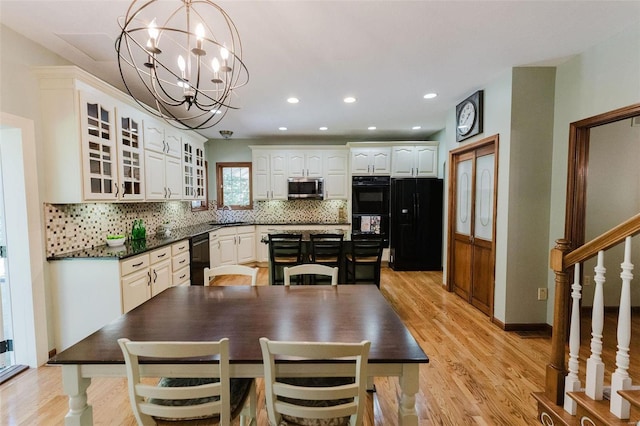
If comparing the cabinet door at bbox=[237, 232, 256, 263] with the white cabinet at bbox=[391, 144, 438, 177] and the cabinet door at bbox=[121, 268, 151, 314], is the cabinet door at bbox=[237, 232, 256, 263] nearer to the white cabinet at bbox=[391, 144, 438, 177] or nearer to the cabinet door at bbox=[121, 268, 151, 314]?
the cabinet door at bbox=[121, 268, 151, 314]

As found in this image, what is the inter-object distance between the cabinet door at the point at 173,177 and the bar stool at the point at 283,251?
1822 millimetres

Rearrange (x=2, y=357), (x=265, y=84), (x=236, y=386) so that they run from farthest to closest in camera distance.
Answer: (x=265, y=84), (x=2, y=357), (x=236, y=386)

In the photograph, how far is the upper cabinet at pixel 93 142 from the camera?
253 centimetres

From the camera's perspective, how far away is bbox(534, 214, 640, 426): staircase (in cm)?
147

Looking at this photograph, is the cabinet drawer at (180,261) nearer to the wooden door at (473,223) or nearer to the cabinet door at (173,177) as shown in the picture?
the cabinet door at (173,177)

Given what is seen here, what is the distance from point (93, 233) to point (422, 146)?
5302 millimetres

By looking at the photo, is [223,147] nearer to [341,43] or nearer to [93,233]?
[93,233]

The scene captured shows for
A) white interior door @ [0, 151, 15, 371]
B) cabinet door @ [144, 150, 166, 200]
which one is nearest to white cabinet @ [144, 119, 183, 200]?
cabinet door @ [144, 150, 166, 200]

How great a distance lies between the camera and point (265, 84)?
3.29 metres

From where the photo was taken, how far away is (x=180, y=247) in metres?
3.87

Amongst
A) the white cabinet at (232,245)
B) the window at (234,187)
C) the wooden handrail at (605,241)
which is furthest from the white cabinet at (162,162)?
the wooden handrail at (605,241)

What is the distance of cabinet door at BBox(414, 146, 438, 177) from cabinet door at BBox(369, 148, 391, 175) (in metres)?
0.54

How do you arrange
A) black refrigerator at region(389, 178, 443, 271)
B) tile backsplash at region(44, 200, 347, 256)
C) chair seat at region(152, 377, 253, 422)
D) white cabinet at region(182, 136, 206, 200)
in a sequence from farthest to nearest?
black refrigerator at region(389, 178, 443, 271) → white cabinet at region(182, 136, 206, 200) → tile backsplash at region(44, 200, 347, 256) → chair seat at region(152, 377, 253, 422)

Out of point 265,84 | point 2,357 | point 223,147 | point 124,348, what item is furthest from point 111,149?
point 223,147
